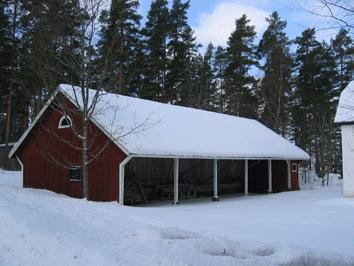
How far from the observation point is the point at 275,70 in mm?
40719

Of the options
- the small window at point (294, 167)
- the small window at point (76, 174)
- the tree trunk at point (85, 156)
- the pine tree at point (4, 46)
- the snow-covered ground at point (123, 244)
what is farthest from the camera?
the pine tree at point (4, 46)

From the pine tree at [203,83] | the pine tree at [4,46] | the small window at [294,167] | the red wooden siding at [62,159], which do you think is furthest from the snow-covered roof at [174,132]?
the pine tree at [4,46]

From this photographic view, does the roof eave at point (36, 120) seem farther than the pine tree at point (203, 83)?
No

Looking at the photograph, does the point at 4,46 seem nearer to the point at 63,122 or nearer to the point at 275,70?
the point at 63,122

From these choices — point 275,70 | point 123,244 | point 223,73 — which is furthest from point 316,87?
point 123,244

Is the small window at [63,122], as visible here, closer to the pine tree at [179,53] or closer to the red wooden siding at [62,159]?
the red wooden siding at [62,159]

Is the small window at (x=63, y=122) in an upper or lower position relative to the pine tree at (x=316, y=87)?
lower

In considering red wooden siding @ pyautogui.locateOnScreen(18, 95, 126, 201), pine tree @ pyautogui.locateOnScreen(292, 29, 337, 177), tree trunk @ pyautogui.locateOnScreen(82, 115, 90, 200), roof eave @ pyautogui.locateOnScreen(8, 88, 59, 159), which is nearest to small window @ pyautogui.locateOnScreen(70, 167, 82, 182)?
red wooden siding @ pyautogui.locateOnScreen(18, 95, 126, 201)

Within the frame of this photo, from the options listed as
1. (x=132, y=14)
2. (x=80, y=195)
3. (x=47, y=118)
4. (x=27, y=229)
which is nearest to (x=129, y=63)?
(x=132, y=14)

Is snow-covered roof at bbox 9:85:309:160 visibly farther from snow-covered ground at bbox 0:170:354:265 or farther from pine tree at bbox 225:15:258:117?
pine tree at bbox 225:15:258:117

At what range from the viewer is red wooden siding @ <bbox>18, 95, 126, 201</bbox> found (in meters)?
17.4

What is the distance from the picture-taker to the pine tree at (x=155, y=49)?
1502 inches

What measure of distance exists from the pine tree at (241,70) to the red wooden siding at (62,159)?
25.5 meters

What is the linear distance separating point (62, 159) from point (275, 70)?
26.0 meters
